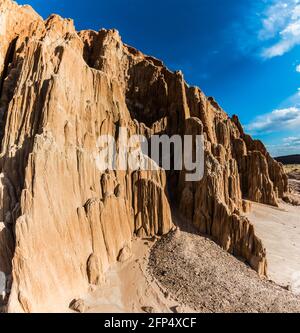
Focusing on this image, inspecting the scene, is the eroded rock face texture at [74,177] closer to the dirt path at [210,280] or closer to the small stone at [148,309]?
the dirt path at [210,280]

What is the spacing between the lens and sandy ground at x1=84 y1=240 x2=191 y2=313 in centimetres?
1666

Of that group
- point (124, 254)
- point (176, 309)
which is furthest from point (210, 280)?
point (124, 254)

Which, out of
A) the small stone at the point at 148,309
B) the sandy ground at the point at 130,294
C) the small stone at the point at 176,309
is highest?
the sandy ground at the point at 130,294

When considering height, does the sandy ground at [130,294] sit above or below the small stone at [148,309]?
above

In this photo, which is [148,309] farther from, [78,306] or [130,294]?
[78,306]

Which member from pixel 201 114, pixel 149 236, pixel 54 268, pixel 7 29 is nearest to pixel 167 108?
pixel 201 114

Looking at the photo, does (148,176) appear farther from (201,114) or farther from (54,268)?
→ (201,114)

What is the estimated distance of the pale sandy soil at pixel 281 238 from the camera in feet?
77.0

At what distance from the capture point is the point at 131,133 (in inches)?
1049
